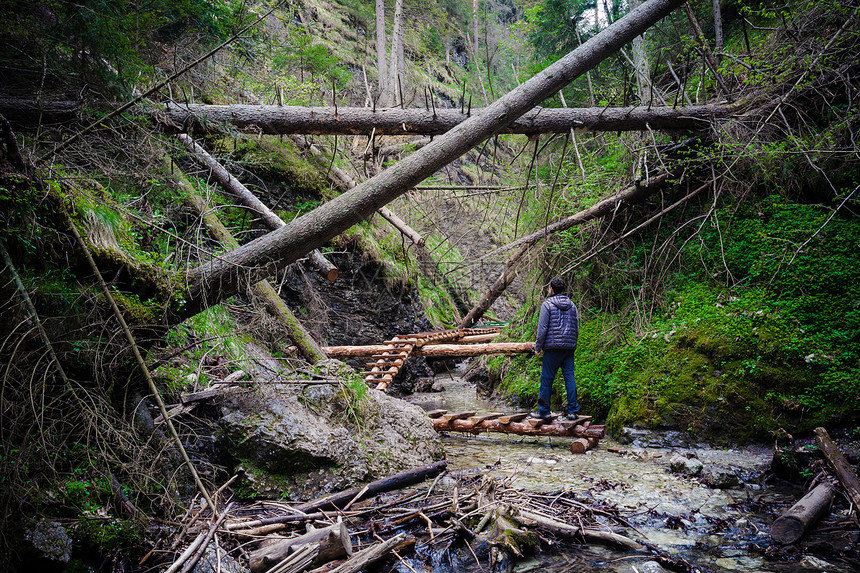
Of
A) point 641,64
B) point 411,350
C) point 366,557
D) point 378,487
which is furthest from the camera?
point 411,350

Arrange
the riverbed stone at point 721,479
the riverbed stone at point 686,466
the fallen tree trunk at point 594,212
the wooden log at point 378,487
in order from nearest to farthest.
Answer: the wooden log at point 378,487 → the riverbed stone at point 721,479 → the riverbed stone at point 686,466 → the fallen tree trunk at point 594,212

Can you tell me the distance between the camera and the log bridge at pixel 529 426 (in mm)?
5586

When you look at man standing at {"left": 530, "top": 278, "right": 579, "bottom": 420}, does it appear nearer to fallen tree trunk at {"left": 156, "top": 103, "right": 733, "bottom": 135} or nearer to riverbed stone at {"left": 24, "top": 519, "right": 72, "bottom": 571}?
fallen tree trunk at {"left": 156, "top": 103, "right": 733, "bottom": 135}

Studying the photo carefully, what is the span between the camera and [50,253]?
2627 millimetres

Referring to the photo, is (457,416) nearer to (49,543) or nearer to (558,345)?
(558,345)

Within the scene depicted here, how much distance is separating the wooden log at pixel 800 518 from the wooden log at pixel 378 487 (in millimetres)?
2886

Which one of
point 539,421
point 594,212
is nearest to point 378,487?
point 539,421

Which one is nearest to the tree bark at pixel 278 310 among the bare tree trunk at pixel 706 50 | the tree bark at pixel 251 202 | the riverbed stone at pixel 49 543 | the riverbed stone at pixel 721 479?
the tree bark at pixel 251 202

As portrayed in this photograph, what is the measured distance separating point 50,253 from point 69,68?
62.5 inches

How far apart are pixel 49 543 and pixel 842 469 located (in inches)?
209

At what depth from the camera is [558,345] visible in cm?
620

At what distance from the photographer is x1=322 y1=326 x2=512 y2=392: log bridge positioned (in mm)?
7871

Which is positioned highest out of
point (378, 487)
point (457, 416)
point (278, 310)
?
point (278, 310)

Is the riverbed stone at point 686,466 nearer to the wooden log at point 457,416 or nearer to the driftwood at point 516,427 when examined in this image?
the driftwood at point 516,427
